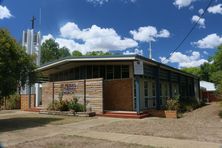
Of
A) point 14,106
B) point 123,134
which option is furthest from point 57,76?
point 123,134

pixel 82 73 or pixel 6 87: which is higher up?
pixel 82 73

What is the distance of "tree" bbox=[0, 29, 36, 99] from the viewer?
1265 cm

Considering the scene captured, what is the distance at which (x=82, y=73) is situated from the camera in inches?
791

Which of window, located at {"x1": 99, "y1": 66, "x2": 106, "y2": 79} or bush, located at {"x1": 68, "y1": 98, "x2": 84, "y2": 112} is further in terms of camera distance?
window, located at {"x1": 99, "y1": 66, "x2": 106, "y2": 79}

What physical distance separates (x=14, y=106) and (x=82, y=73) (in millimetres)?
10625

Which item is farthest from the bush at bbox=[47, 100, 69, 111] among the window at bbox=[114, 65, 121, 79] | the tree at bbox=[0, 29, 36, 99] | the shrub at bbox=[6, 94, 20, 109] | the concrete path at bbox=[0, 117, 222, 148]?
the shrub at bbox=[6, 94, 20, 109]

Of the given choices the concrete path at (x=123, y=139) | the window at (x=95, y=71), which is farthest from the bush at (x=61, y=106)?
the concrete path at (x=123, y=139)

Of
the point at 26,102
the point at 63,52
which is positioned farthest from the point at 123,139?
the point at 63,52

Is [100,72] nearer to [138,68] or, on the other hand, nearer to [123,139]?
[138,68]

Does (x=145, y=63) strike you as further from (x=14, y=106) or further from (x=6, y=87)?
(x=14, y=106)

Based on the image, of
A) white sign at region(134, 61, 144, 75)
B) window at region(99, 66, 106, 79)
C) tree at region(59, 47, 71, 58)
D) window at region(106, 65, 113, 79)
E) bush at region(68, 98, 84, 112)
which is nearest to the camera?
white sign at region(134, 61, 144, 75)

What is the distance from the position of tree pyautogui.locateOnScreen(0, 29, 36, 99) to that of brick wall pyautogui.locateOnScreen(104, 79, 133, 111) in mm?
6145

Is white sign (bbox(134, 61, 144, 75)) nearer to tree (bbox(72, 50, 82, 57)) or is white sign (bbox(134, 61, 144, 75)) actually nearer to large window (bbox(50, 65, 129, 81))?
large window (bbox(50, 65, 129, 81))

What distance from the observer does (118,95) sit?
18.2 meters
